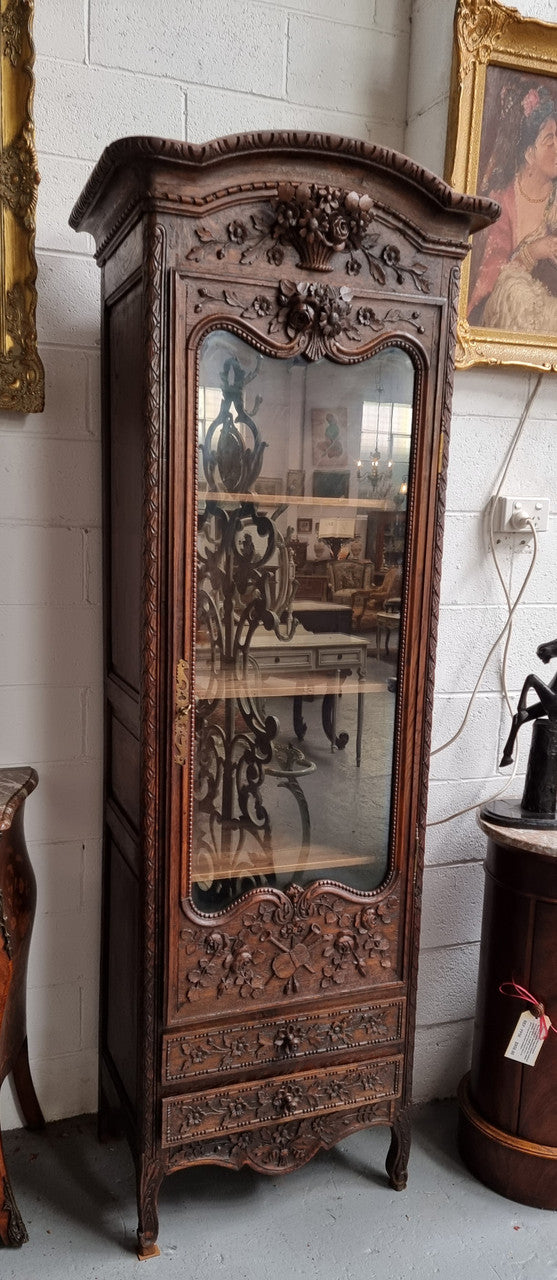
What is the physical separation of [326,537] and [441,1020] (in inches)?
51.1

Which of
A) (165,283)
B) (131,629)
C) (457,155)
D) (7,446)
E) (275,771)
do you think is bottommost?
(275,771)

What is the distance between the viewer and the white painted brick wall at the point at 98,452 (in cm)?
176

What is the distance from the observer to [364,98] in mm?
1958

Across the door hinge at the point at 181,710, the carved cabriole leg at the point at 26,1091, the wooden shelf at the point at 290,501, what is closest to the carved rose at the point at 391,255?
the wooden shelf at the point at 290,501

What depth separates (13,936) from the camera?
1.69 meters

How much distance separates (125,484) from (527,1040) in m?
1.33

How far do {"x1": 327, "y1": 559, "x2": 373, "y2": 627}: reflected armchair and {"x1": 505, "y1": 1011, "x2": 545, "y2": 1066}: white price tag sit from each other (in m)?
0.91

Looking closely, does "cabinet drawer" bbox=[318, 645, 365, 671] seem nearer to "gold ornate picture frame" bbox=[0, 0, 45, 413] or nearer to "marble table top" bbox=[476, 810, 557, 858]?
"marble table top" bbox=[476, 810, 557, 858]

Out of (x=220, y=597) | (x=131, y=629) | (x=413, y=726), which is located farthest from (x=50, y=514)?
(x=413, y=726)

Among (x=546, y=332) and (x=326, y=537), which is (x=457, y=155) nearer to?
(x=546, y=332)

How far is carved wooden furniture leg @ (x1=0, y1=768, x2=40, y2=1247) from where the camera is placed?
1.63 m

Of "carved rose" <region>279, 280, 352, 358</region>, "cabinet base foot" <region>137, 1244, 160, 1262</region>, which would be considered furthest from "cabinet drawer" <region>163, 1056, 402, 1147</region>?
"carved rose" <region>279, 280, 352, 358</region>

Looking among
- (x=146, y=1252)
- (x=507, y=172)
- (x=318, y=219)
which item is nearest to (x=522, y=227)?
(x=507, y=172)

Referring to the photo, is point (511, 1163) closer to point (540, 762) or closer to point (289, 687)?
point (540, 762)
